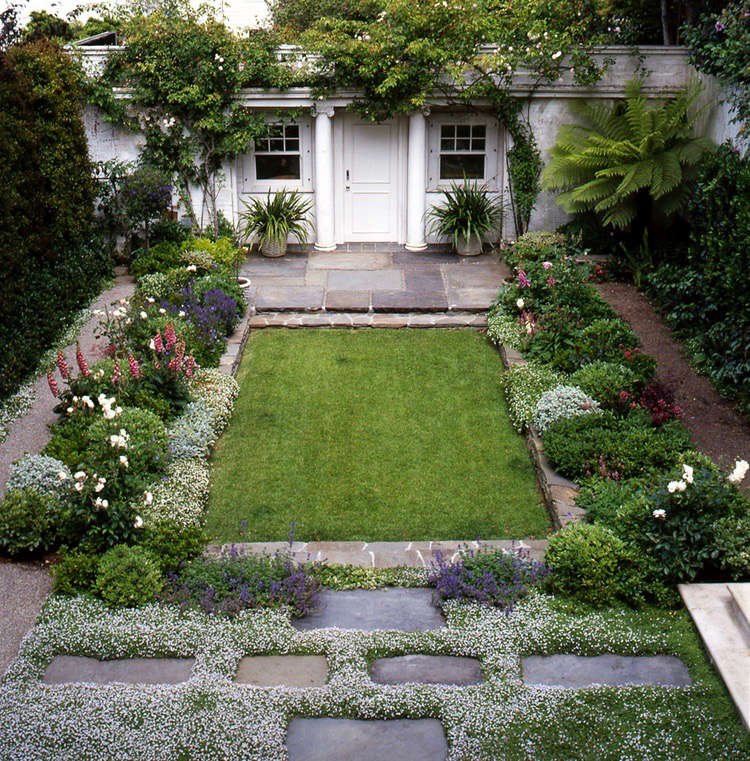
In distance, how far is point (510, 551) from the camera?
6555 mm

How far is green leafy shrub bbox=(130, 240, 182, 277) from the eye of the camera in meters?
12.0

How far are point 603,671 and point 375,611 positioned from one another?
1511 millimetres

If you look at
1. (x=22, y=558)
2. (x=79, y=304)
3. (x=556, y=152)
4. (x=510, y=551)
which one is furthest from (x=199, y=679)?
(x=556, y=152)

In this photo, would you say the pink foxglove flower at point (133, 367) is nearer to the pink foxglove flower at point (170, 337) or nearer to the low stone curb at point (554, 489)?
the pink foxglove flower at point (170, 337)

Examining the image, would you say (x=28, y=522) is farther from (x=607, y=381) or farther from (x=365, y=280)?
(x=365, y=280)

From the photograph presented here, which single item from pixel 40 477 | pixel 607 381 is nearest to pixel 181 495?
pixel 40 477

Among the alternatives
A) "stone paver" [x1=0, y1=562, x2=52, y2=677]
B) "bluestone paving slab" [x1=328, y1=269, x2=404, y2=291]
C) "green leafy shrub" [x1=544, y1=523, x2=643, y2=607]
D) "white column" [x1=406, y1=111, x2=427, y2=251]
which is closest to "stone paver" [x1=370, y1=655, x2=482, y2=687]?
"green leafy shrub" [x1=544, y1=523, x2=643, y2=607]

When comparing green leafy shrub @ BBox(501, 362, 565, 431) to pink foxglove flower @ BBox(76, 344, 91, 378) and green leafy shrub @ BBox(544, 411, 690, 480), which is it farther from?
pink foxglove flower @ BBox(76, 344, 91, 378)

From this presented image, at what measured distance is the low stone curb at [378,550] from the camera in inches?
257

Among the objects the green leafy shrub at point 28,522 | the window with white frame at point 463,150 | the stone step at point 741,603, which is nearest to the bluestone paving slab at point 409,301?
the window with white frame at point 463,150

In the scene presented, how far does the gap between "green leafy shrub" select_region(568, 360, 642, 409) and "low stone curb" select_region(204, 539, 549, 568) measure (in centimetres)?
188

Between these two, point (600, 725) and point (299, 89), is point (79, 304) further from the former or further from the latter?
point (600, 725)

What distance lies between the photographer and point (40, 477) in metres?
6.79

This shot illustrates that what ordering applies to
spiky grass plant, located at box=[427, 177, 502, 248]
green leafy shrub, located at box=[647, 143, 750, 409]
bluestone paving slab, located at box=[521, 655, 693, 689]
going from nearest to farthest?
bluestone paving slab, located at box=[521, 655, 693, 689]
green leafy shrub, located at box=[647, 143, 750, 409]
spiky grass plant, located at box=[427, 177, 502, 248]
